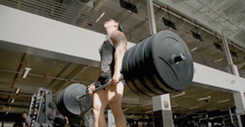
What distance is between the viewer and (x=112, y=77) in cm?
132

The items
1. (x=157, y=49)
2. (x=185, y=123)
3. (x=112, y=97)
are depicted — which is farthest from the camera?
(x=185, y=123)

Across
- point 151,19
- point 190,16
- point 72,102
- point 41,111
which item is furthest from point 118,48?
point 190,16

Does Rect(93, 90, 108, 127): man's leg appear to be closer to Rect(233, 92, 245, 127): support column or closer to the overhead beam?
the overhead beam

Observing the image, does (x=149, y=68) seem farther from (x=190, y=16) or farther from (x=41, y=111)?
(x=190, y=16)

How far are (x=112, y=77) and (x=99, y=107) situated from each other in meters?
0.26

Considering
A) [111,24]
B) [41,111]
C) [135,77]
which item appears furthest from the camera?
[41,111]

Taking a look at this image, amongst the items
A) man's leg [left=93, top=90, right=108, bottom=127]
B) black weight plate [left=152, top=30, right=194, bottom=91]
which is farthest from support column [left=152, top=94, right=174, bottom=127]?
black weight plate [left=152, top=30, right=194, bottom=91]

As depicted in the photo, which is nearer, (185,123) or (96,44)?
(96,44)

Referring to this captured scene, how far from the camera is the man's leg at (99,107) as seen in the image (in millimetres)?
1345

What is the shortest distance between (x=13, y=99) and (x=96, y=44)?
7.65 meters

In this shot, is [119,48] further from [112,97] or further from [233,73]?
[233,73]

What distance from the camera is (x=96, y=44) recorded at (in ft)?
13.9

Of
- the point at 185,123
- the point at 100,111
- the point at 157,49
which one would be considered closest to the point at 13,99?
the point at 185,123

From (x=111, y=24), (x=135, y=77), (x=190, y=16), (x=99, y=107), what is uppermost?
(x=190, y=16)
